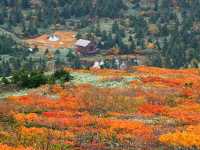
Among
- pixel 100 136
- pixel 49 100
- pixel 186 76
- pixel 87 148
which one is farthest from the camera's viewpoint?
pixel 186 76

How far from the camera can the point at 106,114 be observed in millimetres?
49469

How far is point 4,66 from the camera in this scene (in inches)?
7116

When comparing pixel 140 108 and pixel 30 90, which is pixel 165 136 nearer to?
pixel 140 108

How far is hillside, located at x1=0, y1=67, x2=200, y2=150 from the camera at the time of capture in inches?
1378

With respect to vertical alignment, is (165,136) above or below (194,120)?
above

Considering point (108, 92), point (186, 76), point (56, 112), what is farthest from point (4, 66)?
point (56, 112)

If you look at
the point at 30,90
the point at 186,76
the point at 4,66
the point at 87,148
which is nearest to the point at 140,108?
the point at 30,90

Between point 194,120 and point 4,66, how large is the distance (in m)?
140

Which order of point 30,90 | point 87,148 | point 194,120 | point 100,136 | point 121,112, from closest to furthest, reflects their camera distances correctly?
point 87,148
point 100,136
point 194,120
point 121,112
point 30,90

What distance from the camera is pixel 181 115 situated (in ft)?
164

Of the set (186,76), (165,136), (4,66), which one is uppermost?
(165,136)

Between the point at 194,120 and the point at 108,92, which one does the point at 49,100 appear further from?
the point at 194,120

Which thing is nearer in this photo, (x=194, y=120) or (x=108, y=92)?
(x=194, y=120)

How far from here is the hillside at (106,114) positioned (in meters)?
35.0
